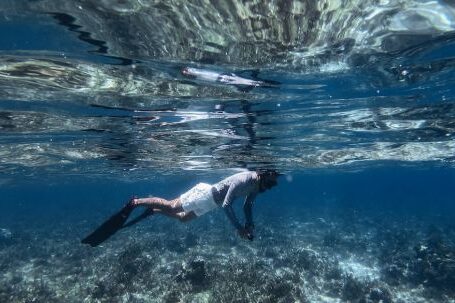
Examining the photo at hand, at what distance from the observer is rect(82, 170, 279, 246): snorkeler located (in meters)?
11.6

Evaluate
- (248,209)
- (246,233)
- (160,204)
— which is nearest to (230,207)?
(248,209)

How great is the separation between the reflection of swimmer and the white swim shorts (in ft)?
13.9

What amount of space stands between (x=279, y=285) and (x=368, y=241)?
48.0 ft

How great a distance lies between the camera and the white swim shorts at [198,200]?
12867 millimetres

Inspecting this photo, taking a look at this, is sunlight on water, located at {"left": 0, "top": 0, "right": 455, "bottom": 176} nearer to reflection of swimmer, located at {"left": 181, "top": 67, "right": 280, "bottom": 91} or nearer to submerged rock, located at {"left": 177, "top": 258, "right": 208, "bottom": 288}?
reflection of swimmer, located at {"left": 181, "top": 67, "right": 280, "bottom": 91}

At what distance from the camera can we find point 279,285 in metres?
15.6

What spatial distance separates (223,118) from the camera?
590 inches

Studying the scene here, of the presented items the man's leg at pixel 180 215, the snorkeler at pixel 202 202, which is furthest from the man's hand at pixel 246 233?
the man's leg at pixel 180 215

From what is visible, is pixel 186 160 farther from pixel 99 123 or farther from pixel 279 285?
pixel 279 285

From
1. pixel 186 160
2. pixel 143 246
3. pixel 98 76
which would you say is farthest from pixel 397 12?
pixel 186 160

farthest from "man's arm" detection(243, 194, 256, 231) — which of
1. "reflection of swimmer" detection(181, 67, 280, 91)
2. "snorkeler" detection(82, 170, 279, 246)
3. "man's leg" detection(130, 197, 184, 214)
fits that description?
"reflection of swimmer" detection(181, 67, 280, 91)

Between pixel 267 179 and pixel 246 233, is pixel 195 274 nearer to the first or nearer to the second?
pixel 267 179

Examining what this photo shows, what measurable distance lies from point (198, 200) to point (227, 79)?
193 inches

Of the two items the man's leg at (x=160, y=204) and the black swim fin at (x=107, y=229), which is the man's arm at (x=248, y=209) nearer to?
the man's leg at (x=160, y=204)
